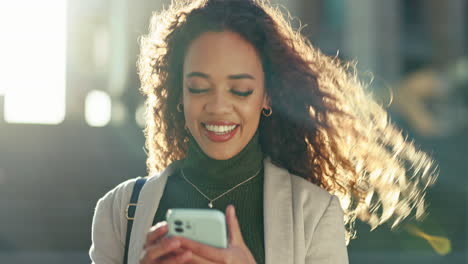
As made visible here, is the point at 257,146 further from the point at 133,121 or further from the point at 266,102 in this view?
the point at 133,121

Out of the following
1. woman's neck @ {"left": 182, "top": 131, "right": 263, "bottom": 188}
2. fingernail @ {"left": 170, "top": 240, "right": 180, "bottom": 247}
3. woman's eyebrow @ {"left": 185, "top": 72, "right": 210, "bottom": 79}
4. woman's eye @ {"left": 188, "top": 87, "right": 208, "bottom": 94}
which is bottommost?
fingernail @ {"left": 170, "top": 240, "right": 180, "bottom": 247}

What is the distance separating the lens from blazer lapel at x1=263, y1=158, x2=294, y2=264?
252 cm

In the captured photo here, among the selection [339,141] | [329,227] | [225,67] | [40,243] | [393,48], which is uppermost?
[393,48]

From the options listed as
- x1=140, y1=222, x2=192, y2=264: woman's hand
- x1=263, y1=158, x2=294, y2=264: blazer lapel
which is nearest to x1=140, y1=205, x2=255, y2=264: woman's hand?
x1=140, y1=222, x2=192, y2=264: woman's hand

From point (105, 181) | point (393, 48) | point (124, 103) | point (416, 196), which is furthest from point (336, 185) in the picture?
point (393, 48)

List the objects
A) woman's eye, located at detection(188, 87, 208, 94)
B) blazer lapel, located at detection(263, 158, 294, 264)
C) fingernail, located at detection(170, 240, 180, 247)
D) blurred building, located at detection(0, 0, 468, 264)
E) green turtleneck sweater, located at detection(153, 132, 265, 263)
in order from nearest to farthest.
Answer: fingernail, located at detection(170, 240, 180, 247), blazer lapel, located at detection(263, 158, 294, 264), woman's eye, located at detection(188, 87, 208, 94), green turtleneck sweater, located at detection(153, 132, 265, 263), blurred building, located at detection(0, 0, 468, 264)

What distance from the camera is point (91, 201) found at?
10.6 metres

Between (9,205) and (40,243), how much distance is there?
0.85 meters

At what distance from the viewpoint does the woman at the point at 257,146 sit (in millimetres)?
2604

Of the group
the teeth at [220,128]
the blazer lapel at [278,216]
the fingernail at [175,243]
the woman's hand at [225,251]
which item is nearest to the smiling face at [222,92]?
the teeth at [220,128]

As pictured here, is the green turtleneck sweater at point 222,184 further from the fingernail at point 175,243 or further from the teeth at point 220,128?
the fingernail at point 175,243

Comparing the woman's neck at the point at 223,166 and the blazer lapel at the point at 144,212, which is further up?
the woman's neck at the point at 223,166

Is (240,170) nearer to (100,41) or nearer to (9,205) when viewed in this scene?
(9,205)

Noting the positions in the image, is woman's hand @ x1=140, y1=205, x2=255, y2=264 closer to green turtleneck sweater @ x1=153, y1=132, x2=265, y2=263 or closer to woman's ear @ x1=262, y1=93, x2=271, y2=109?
green turtleneck sweater @ x1=153, y1=132, x2=265, y2=263
